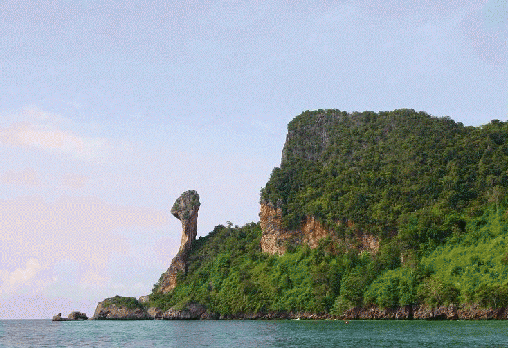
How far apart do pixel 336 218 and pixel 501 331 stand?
215ft

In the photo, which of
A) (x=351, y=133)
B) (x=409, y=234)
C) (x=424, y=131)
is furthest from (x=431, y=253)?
(x=351, y=133)

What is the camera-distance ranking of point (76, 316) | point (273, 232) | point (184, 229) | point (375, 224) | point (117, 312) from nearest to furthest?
point (375, 224)
point (273, 232)
point (117, 312)
point (76, 316)
point (184, 229)

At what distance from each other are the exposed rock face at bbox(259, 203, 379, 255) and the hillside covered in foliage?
130 cm

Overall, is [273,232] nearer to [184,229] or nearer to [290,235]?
[290,235]

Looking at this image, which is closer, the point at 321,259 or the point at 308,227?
the point at 321,259

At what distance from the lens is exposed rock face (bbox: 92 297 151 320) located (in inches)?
5527

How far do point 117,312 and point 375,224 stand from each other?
229 ft

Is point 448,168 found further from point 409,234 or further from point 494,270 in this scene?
point 494,270

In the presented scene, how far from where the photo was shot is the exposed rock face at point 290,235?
11538 cm

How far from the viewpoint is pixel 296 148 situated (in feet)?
502

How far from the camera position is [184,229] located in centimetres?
15575

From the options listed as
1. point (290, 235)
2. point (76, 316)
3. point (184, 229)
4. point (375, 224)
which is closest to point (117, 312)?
point (76, 316)

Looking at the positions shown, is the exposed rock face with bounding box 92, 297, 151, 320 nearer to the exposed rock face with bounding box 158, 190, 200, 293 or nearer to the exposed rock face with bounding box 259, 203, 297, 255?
the exposed rock face with bounding box 158, 190, 200, 293

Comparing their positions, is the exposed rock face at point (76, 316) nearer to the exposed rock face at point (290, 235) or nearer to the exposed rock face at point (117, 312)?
the exposed rock face at point (117, 312)
